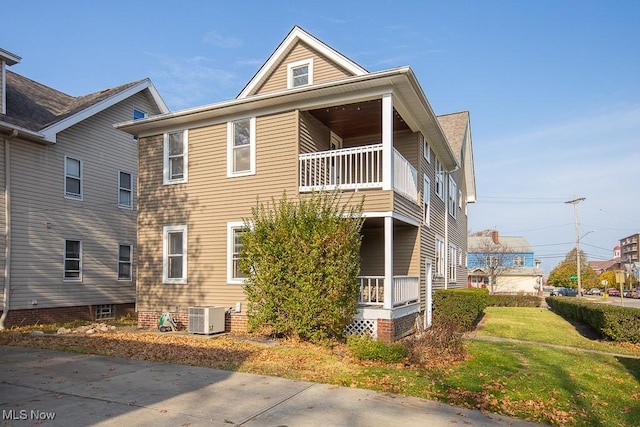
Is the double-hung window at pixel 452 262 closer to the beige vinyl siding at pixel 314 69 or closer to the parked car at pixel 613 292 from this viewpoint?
the beige vinyl siding at pixel 314 69

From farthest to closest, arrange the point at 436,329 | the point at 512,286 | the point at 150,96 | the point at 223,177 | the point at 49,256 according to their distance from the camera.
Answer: the point at 512,286 < the point at 150,96 < the point at 49,256 < the point at 223,177 < the point at 436,329

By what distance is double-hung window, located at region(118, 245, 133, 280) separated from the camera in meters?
18.8

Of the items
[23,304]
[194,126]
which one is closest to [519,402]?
[194,126]

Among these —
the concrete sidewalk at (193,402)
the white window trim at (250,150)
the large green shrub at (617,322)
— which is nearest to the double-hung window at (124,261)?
the white window trim at (250,150)

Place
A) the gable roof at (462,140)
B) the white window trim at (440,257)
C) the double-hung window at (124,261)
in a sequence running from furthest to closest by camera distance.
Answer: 1. the gable roof at (462,140)
2. the double-hung window at (124,261)
3. the white window trim at (440,257)

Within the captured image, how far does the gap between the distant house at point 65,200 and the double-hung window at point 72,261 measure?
0.04 meters

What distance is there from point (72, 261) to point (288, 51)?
10888 millimetres

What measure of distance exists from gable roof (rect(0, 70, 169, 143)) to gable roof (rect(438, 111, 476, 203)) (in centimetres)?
1400

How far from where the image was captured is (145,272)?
14.9 metres

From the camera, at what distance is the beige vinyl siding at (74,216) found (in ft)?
49.4

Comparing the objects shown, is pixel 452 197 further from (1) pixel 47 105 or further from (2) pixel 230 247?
(1) pixel 47 105

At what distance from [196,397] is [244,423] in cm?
133

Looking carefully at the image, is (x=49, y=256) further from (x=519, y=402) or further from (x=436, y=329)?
(x=519, y=402)
